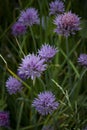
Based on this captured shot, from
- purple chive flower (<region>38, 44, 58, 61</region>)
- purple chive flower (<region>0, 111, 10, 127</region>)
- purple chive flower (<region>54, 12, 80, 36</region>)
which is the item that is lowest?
purple chive flower (<region>0, 111, 10, 127</region>)

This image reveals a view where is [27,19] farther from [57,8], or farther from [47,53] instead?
[47,53]

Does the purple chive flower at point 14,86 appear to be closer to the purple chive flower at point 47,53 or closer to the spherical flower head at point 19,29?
the purple chive flower at point 47,53

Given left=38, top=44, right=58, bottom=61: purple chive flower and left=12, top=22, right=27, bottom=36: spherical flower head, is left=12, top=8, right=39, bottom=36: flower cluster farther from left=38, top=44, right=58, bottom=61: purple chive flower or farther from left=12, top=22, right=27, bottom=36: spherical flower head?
left=38, top=44, right=58, bottom=61: purple chive flower

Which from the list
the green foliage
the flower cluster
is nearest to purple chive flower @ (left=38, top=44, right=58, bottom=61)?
the green foliage

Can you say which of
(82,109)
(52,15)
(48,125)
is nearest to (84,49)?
(52,15)

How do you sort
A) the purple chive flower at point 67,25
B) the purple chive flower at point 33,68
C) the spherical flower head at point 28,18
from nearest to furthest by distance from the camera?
1. the purple chive flower at point 33,68
2. the purple chive flower at point 67,25
3. the spherical flower head at point 28,18

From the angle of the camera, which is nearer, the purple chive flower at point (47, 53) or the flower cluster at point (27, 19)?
the purple chive flower at point (47, 53)

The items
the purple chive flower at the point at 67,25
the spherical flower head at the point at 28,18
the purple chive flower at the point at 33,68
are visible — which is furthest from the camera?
the spherical flower head at the point at 28,18

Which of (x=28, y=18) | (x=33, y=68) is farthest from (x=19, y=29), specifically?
(x=33, y=68)

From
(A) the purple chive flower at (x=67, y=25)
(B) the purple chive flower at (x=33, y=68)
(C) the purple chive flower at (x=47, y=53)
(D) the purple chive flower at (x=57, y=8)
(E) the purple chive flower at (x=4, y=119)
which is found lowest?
(E) the purple chive flower at (x=4, y=119)

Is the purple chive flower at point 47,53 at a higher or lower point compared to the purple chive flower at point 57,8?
lower

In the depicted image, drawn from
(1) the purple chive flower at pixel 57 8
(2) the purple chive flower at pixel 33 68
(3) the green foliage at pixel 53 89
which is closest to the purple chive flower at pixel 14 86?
(3) the green foliage at pixel 53 89
